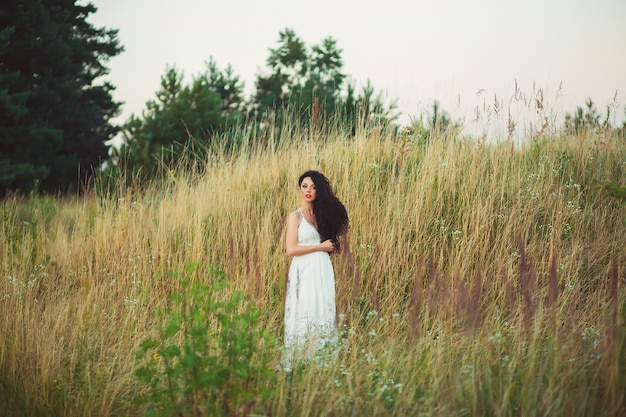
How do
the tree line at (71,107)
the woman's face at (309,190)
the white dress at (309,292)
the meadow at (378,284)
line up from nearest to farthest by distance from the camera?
the meadow at (378,284) < the white dress at (309,292) < the woman's face at (309,190) < the tree line at (71,107)

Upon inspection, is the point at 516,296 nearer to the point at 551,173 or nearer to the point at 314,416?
the point at 551,173

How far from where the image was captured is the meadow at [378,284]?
2.71m

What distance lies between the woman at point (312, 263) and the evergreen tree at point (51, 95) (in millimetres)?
11962

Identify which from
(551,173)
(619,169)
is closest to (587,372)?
(551,173)

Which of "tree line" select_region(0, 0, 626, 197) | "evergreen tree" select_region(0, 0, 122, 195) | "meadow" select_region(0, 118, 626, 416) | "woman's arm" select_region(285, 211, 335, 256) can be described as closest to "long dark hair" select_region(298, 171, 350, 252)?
"woman's arm" select_region(285, 211, 335, 256)

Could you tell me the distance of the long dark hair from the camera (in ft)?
13.7

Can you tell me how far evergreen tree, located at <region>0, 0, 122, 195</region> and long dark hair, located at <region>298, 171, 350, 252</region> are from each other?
11935 millimetres

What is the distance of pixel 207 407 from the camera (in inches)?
96.3

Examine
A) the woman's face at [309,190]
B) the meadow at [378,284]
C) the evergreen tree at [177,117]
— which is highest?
the evergreen tree at [177,117]

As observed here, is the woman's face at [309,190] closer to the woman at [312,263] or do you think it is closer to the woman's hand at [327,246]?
the woman at [312,263]

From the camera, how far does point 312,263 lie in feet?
13.2

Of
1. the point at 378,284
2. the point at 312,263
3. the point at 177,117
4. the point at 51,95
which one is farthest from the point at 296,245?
the point at 51,95

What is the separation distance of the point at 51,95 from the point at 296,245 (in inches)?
686

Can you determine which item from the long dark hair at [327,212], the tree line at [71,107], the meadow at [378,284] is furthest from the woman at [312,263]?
the tree line at [71,107]
